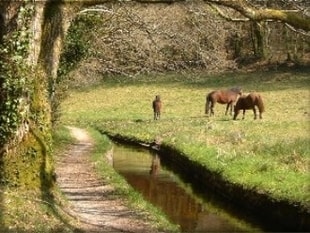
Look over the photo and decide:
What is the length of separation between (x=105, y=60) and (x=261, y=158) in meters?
9.97

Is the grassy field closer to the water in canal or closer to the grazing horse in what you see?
the grazing horse

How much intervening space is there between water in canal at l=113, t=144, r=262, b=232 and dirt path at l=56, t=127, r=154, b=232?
4.19 ft

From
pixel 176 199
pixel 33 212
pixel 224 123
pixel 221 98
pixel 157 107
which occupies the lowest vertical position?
pixel 176 199

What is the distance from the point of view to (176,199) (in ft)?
60.0

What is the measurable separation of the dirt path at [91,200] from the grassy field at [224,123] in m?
3.32

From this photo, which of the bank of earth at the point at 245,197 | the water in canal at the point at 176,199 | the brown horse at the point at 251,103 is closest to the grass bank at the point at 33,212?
the water in canal at the point at 176,199

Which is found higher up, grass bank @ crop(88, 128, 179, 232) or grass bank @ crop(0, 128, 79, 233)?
grass bank @ crop(0, 128, 79, 233)

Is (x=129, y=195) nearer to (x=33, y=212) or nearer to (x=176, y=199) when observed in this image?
(x=176, y=199)

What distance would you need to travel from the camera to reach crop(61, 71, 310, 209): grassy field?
1753cm

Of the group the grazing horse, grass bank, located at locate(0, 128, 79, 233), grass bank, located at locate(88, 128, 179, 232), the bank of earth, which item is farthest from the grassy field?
grass bank, located at locate(0, 128, 79, 233)

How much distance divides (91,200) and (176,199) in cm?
301

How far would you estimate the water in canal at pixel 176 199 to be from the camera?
1536 cm

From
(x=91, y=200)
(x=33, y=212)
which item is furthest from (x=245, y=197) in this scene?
(x=33, y=212)

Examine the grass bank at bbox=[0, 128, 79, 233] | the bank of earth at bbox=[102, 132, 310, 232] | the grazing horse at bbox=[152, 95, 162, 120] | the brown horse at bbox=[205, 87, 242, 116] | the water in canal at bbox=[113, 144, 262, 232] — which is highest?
the brown horse at bbox=[205, 87, 242, 116]
